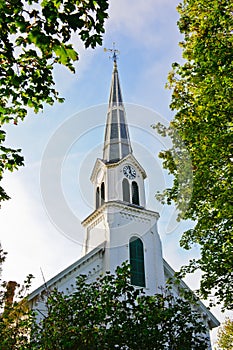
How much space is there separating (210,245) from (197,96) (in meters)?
5.70

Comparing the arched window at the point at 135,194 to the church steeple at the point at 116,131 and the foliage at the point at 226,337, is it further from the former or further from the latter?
the foliage at the point at 226,337

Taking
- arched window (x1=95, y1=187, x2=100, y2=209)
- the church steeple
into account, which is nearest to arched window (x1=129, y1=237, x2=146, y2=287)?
arched window (x1=95, y1=187, x2=100, y2=209)

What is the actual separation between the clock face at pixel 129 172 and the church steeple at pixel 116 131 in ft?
3.37

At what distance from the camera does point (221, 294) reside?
1428cm

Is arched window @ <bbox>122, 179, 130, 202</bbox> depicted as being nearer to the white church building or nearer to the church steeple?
the white church building

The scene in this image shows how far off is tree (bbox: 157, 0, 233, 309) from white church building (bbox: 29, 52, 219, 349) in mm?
11941

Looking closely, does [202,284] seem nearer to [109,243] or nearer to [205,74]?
[205,74]

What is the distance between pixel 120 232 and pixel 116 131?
11.5m

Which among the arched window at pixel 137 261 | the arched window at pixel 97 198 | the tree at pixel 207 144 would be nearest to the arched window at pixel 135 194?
the arched window at pixel 97 198

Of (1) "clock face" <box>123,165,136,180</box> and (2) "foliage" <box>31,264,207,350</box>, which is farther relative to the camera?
(1) "clock face" <box>123,165,136,180</box>

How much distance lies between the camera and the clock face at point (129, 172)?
104 ft

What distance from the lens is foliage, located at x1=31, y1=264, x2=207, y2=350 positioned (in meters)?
11.6

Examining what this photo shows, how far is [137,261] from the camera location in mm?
27531

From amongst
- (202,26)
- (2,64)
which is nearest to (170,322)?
(2,64)
